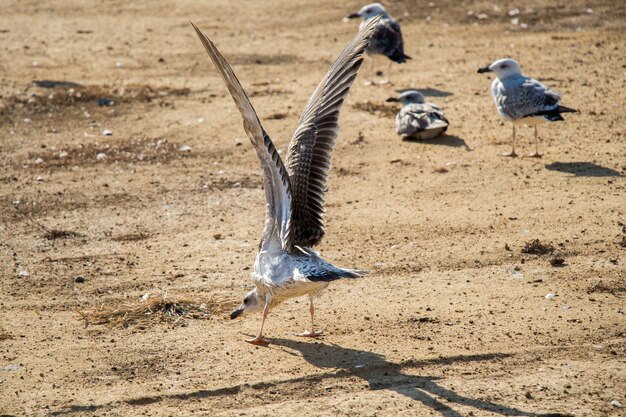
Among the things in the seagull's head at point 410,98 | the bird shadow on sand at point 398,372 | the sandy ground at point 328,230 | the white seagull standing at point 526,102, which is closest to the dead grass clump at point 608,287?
the sandy ground at point 328,230

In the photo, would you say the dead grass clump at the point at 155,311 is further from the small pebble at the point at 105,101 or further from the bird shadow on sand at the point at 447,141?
the small pebble at the point at 105,101

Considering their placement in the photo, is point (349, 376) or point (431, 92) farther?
point (431, 92)

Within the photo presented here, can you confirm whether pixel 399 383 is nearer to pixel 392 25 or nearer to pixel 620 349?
pixel 620 349

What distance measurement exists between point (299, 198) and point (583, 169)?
14.9 feet

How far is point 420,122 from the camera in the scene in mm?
11602

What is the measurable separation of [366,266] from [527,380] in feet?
8.00

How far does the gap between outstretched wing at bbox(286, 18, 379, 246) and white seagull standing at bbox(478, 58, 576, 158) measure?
3.70 m

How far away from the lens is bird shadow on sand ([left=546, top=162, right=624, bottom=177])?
33.8ft

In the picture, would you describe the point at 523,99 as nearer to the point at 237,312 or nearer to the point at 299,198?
the point at 299,198

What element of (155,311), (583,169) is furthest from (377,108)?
(155,311)

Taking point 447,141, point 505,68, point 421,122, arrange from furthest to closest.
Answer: point 447,141, point 421,122, point 505,68

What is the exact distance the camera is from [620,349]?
6.89 m

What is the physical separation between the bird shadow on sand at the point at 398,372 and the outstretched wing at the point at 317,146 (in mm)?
888

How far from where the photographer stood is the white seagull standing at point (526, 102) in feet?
35.7
